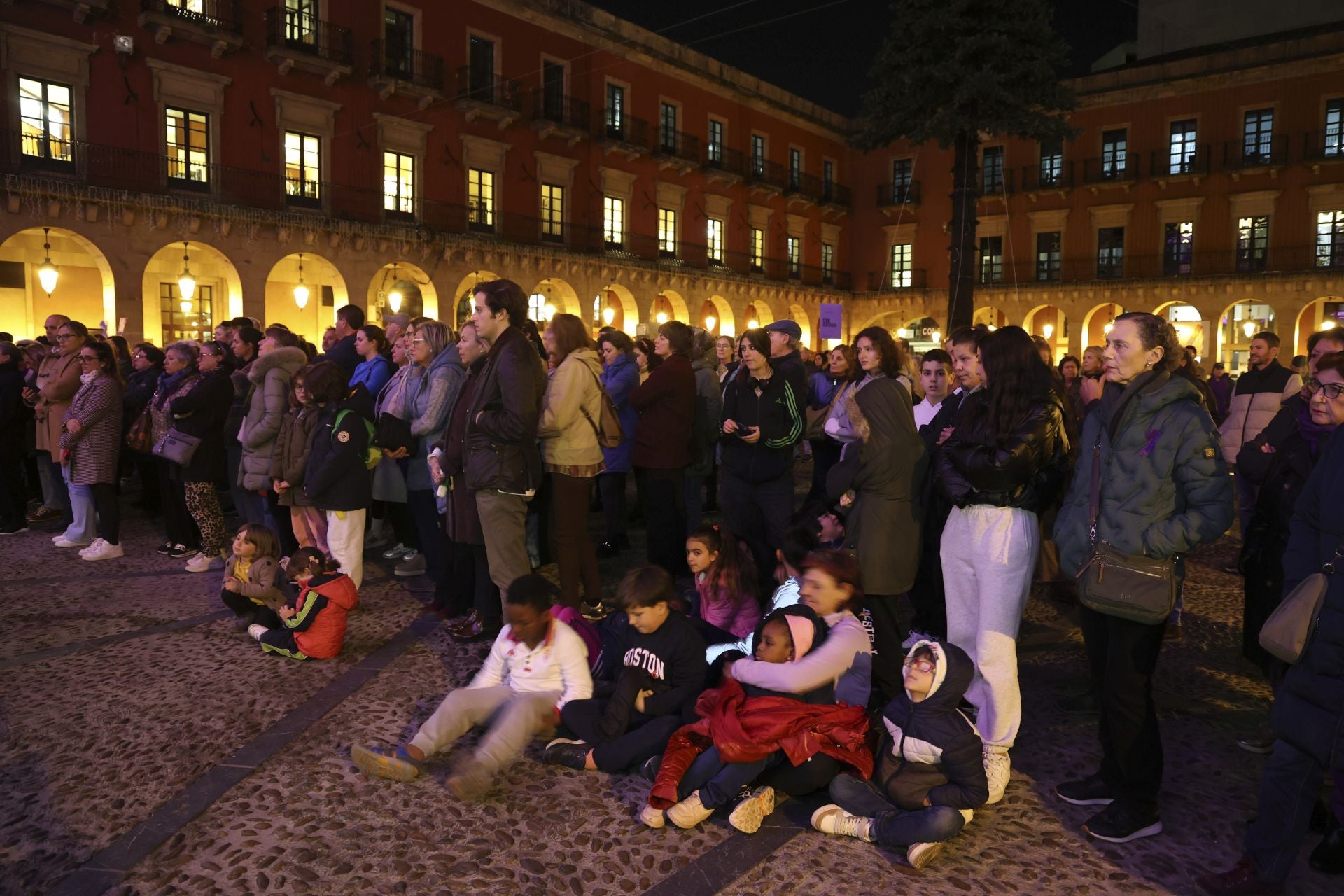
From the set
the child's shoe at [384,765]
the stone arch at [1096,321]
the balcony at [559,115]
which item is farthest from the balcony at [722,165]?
the child's shoe at [384,765]

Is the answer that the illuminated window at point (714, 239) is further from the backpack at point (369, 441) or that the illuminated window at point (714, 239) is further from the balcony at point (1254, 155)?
the backpack at point (369, 441)

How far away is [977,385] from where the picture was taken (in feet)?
13.1

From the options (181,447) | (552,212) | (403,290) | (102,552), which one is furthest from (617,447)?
(552,212)

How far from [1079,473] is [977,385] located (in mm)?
816

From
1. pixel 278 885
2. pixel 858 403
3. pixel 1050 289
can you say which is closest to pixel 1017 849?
pixel 858 403

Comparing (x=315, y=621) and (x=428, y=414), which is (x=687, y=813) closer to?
(x=315, y=621)

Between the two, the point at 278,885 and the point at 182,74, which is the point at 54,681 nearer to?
the point at 278,885

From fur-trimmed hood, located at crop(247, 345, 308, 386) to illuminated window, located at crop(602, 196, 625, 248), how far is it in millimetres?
21132

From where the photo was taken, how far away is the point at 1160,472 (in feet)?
9.69

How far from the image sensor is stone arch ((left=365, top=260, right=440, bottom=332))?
2184 centimetres

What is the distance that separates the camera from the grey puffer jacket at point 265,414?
631cm

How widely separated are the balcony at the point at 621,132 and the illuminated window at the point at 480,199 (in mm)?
4134

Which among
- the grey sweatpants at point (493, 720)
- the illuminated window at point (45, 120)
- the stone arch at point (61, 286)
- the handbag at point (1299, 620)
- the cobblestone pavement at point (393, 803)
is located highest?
the illuminated window at point (45, 120)

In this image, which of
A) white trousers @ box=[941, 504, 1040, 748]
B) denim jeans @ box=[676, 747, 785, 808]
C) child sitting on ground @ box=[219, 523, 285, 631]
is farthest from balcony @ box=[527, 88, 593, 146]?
denim jeans @ box=[676, 747, 785, 808]
